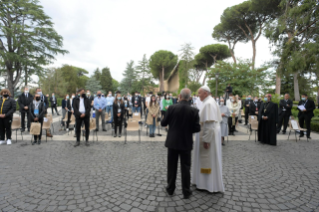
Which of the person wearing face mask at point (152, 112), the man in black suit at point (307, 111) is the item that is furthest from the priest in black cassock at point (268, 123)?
the person wearing face mask at point (152, 112)

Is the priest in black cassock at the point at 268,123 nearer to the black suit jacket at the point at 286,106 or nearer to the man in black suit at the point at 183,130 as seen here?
the black suit jacket at the point at 286,106

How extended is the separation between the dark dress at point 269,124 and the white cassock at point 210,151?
498 centimetres

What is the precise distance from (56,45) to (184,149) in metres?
27.3

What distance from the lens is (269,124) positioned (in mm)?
7109

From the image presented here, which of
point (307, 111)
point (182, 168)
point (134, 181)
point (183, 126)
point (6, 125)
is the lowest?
point (134, 181)

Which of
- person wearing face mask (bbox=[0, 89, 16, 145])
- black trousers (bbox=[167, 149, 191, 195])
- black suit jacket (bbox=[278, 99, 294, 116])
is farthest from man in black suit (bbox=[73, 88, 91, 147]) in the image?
black suit jacket (bbox=[278, 99, 294, 116])

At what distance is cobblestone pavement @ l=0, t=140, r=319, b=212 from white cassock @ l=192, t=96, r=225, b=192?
0.76 ft

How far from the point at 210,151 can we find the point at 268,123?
5.29 meters

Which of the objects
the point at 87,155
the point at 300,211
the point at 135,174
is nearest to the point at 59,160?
the point at 87,155

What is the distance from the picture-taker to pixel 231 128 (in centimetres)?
901

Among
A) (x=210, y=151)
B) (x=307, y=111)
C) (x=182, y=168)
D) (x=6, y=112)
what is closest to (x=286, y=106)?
(x=307, y=111)

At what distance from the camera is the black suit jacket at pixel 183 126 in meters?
2.95

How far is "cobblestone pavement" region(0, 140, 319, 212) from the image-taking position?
2.91 meters

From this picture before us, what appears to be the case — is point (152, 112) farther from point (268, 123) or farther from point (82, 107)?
point (268, 123)
